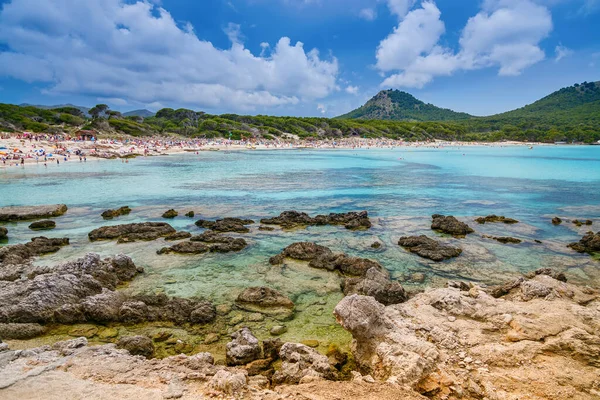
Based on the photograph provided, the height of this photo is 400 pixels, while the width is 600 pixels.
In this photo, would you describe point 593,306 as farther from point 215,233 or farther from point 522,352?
point 215,233

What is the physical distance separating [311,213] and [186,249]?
29.8 ft

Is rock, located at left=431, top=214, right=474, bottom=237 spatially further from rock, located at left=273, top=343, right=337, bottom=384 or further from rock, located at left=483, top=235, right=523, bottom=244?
rock, located at left=273, top=343, right=337, bottom=384

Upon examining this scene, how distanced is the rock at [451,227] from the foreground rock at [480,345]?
833 cm

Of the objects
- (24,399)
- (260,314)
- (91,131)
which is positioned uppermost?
(91,131)

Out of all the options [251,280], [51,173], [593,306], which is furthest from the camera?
[51,173]

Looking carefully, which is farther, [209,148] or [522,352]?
[209,148]

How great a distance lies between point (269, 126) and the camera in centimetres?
11369

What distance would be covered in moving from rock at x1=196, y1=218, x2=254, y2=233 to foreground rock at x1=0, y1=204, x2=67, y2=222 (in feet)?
28.3

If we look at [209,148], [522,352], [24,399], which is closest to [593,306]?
[522,352]

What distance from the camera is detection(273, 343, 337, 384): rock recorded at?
5.59 meters

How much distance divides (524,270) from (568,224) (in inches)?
366

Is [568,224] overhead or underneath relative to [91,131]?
underneath

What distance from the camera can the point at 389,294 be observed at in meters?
8.91

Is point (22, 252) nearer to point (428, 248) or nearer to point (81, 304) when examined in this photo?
point (81, 304)
